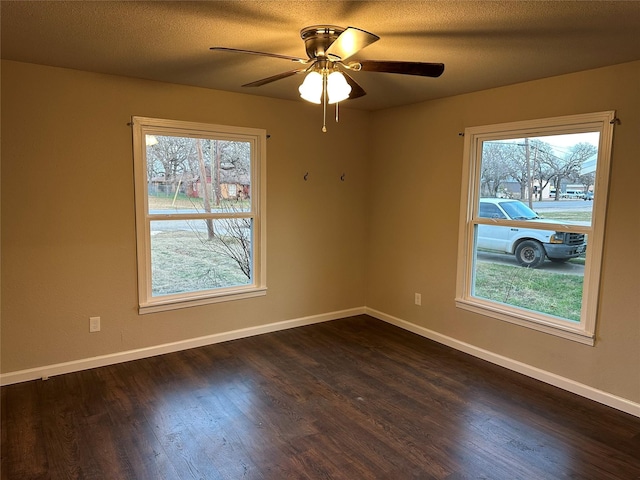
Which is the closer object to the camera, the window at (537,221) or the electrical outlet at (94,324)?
the window at (537,221)

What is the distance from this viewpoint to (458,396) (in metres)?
3.07

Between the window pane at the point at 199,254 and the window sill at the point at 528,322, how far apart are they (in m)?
2.14

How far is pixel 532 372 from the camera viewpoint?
11.1 ft

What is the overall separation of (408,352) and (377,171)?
2.00m

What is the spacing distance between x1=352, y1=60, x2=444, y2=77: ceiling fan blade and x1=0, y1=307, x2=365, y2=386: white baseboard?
2.87 meters

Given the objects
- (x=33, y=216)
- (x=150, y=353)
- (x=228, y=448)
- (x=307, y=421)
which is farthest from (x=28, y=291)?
(x=307, y=421)

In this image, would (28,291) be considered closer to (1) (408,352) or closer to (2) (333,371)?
(2) (333,371)

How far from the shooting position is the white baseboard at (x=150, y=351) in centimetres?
321

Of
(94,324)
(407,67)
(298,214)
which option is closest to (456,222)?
(298,214)

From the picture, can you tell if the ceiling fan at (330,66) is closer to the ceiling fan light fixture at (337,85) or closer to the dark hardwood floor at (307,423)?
the ceiling fan light fixture at (337,85)

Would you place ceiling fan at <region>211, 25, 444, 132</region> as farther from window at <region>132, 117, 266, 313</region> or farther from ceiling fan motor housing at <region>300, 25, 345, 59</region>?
window at <region>132, 117, 266, 313</region>

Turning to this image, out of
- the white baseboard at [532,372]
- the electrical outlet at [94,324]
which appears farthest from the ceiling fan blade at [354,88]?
the electrical outlet at [94,324]

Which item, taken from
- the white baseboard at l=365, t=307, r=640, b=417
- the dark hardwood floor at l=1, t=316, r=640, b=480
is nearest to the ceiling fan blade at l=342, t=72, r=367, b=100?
the dark hardwood floor at l=1, t=316, r=640, b=480

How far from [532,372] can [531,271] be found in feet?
2.64
